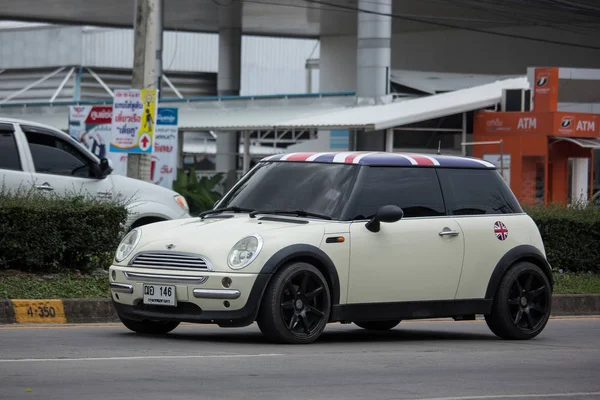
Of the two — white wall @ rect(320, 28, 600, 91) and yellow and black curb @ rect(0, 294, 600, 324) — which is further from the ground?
white wall @ rect(320, 28, 600, 91)

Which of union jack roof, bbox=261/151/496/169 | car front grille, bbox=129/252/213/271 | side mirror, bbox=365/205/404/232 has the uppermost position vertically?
union jack roof, bbox=261/151/496/169

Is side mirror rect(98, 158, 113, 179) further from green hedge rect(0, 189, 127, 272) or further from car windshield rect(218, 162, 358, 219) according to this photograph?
car windshield rect(218, 162, 358, 219)

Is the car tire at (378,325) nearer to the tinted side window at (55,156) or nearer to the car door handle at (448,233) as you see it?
the car door handle at (448,233)

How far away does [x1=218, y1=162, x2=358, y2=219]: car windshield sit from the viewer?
33.0ft

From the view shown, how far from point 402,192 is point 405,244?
502mm

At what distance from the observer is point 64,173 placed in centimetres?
1484

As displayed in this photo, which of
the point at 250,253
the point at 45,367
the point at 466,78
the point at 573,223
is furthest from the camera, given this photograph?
the point at 466,78

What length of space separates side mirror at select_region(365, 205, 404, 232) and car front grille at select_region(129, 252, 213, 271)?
5.01 feet

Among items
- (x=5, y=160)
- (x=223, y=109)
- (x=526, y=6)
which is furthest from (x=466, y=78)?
(x=5, y=160)

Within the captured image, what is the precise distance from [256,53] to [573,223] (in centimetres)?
5270

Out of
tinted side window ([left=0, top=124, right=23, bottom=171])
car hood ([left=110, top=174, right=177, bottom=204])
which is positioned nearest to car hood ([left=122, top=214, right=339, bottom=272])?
tinted side window ([left=0, top=124, right=23, bottom=171])

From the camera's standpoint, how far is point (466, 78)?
4244cm

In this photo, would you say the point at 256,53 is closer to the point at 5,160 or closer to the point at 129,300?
the point at 5,160

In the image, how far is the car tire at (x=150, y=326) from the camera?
10078mm
